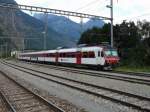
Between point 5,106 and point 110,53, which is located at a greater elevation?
point 110,53

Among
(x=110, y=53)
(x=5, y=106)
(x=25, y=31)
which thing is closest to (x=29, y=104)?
→ (x=5, y=106)

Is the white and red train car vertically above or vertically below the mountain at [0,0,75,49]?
below

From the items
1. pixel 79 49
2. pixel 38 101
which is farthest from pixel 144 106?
pixel 79 49

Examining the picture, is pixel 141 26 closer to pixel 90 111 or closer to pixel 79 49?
pixel 79 49

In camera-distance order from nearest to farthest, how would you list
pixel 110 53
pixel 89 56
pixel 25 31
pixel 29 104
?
pixel 29 104 → pixel 110 53 → pixel 89 56 → pixel 25 31

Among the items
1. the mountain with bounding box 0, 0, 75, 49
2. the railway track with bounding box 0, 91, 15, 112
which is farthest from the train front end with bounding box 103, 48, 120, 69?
the mountain with bounding box 0, 0, 75, 49

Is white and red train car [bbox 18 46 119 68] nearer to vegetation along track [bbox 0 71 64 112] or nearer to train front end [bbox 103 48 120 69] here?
train front end [bbox 103 48 120 69]

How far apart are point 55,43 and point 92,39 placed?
97439 millimetres

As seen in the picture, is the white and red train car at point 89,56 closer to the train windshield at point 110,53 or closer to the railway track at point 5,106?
the train windshield at point 110,53

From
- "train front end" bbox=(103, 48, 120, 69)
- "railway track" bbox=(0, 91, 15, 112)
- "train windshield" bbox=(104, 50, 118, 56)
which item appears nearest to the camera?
"railway track" bbox=(0, 91, 15, 112)

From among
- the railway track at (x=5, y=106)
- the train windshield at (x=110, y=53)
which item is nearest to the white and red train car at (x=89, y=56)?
the train windshield at (x=110, y=53)

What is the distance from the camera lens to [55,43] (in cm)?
16000

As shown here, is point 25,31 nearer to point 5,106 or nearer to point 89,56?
point 89,56

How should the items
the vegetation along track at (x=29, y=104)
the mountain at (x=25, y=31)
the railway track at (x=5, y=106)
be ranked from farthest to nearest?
the mountain at (x=25, y=31) < the railway track at (x=5, y=106) < the vegetation along track at (x=29, y=104)
